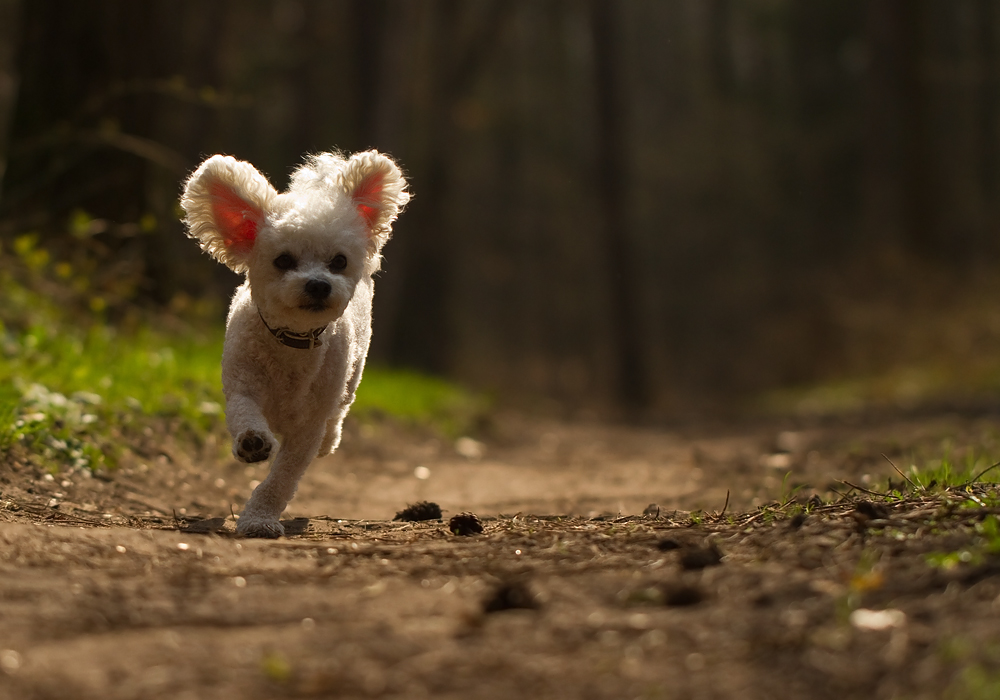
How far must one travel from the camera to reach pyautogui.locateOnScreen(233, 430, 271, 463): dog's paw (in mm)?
4102

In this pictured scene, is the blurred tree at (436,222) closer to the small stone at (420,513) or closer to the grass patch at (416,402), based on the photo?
the grass patch at (416,402)

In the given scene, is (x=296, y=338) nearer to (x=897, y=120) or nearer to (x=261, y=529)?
(x=261, y=529)

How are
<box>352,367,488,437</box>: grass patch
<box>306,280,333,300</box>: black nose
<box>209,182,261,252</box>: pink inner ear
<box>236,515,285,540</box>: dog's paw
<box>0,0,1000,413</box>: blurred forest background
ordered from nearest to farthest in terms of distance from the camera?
<box>236,515,285,540</box>: dog's paw
<box>306,280,333,300</box>: black nose
<box>209,182,261,252</box>: pink inner ear
<box>0,0,1000,413</box>: blurred forest background
<box>352,367,488,437</box>: grass patch

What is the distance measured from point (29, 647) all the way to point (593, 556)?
70.4 inches

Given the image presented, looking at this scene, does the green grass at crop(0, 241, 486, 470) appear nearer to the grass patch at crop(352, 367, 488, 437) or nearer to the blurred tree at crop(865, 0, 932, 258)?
the grass patch at crop(352, 367, 488, 437)

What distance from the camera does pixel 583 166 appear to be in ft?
132

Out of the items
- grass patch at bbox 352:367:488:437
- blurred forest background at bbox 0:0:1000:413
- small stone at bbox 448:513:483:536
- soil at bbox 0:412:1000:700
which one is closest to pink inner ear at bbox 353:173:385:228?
soil at bbox 0:412:1000:700

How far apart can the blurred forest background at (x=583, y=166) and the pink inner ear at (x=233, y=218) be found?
2815 millimetres

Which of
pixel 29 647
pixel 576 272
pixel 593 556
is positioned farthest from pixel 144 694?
pixel 576 272

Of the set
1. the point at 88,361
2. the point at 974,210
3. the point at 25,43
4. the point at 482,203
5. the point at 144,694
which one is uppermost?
the point at 482,203

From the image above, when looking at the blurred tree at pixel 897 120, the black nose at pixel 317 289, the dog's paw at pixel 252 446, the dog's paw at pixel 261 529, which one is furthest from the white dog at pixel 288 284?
the blurred tree at pixel 897 120

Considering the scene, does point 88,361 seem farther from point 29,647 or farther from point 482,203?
point 482,203

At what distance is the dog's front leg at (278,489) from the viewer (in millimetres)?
4246

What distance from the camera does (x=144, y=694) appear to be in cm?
215
